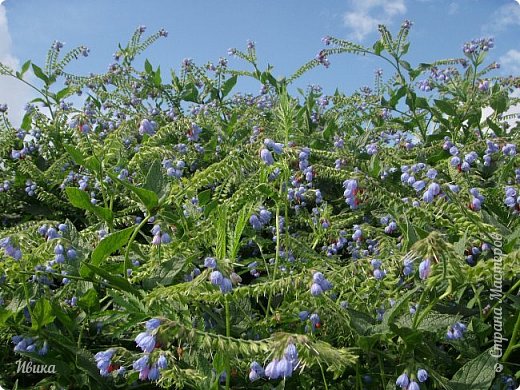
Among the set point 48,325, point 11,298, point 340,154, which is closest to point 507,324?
point 340,154

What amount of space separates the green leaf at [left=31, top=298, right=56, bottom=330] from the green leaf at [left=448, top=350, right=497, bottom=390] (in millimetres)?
1394

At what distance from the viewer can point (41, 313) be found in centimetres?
232

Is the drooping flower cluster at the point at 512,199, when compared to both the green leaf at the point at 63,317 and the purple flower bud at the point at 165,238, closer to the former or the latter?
the purple flower bud at the point at 165,238

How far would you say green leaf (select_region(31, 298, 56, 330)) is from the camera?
2.31 meters

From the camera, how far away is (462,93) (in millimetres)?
4566

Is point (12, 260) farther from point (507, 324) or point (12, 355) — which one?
point (507, 324)

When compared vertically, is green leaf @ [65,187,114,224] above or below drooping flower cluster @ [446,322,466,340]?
above

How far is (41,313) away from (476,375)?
1496mm

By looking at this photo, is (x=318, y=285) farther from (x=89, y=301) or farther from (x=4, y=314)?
(x=4, y=314)

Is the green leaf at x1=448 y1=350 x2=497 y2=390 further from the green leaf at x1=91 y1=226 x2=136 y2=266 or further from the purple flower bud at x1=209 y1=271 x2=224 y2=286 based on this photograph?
the green leaf at x1=91 y1=226 x2=136 y2=266

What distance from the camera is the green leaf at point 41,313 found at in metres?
2.31

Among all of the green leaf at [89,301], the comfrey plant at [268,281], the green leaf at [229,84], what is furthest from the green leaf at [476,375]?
the green leaf at [229,84]

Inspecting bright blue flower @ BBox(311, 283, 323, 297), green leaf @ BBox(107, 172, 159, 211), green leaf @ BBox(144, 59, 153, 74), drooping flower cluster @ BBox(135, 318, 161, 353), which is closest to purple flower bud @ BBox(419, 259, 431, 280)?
bright blue flower @ BBox(311, 283, 323, 297)

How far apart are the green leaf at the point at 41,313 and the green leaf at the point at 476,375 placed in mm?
1394
